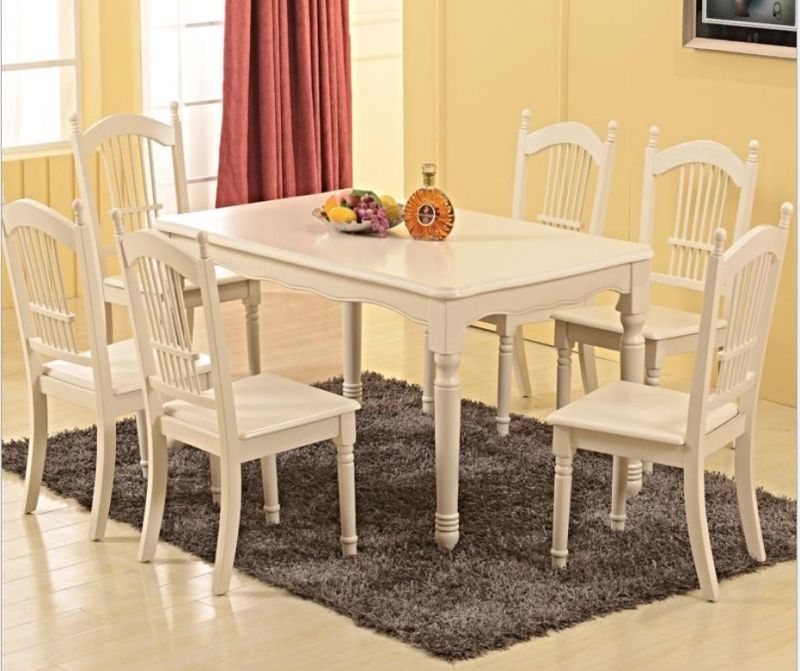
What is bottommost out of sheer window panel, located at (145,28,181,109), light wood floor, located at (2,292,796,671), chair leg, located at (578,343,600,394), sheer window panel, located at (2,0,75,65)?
light wood floor, located at (2,292,796,671)

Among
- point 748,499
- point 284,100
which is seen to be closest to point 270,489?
point 748,499

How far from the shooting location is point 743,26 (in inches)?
212

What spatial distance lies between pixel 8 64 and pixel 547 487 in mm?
3550

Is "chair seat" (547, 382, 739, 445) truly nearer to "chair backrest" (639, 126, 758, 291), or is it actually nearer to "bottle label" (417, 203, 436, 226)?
"bottle label" (417, 203, 436, 226)

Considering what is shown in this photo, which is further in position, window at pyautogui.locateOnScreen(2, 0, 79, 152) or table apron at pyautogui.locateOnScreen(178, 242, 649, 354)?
window at pyautogui.locateOnScreen(2, 0, 79, 152)

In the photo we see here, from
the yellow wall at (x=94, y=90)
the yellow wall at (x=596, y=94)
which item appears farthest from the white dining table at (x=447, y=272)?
the yellow wall at (x=94, y=90)

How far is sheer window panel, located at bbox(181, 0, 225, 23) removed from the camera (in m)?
7.91

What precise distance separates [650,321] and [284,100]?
12.8 feet

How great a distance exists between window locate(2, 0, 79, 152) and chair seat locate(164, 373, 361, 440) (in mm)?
3203

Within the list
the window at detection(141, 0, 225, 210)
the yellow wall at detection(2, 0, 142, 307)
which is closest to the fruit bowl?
the yellow wall at detection(2, 0, 142, 307)

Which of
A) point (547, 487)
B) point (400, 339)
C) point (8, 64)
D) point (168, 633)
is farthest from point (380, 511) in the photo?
point (8, 64)

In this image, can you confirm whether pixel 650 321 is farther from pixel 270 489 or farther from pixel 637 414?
pixel 270 489

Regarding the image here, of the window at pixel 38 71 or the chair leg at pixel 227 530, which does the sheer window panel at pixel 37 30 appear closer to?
the window at pixel 38 71

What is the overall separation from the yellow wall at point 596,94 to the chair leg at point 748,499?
4.59 ft
